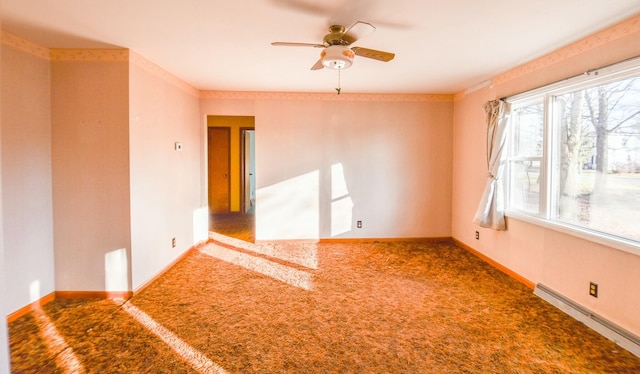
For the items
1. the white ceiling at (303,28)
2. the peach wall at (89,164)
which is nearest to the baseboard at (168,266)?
the peach wall at (89,164)

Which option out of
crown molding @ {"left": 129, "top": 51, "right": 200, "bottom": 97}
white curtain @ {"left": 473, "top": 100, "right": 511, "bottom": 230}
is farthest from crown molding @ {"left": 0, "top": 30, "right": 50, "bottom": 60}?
white curtain @ {"left": 473, "top": 100, "right": 511, "bottom": 230}

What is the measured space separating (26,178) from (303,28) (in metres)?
2.75

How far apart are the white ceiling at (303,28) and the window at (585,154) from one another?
18.1 inches

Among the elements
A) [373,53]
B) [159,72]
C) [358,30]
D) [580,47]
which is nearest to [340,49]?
[358,30]

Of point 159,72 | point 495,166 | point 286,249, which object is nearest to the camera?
point 159,72

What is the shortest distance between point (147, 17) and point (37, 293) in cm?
264

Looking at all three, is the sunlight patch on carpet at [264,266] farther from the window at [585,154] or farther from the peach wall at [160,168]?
the window at [585,154]

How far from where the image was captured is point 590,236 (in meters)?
2.62

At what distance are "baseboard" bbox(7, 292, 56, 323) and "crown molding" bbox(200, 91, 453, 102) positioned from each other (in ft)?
10.4

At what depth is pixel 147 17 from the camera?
2342 mm

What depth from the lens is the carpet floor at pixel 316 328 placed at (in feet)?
6.89

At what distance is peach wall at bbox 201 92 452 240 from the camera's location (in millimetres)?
4918

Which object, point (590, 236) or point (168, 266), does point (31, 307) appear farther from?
point (590, 236)

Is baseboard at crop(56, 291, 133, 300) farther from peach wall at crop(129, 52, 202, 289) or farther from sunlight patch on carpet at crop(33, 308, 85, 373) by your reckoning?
sunlight patch on carpet at crop(33, 308, 85, 373)
